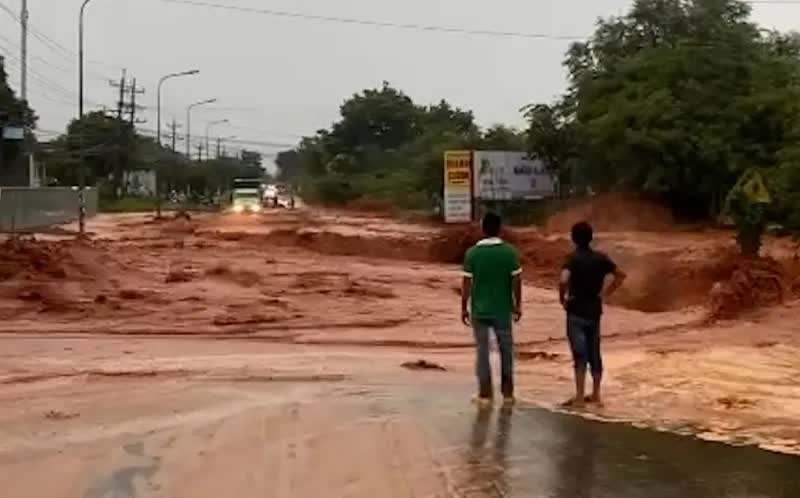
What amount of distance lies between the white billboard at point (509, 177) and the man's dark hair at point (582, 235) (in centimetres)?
4212

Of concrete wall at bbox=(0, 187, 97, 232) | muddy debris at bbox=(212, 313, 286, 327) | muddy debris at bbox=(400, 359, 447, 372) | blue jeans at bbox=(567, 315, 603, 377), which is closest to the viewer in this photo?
blue jeans at bbox=(567, 315, 603, 377)

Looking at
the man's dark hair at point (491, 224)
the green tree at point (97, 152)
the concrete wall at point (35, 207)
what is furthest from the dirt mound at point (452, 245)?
the green tree at point (97, 152)

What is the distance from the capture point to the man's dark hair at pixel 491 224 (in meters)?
12.1

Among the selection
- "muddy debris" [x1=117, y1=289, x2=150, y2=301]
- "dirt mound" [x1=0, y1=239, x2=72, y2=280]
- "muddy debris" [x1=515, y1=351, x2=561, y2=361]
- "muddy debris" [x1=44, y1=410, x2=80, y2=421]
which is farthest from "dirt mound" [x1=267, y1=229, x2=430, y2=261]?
"muddy debris" [x1=44, y1=410, x2=80, y2=421]

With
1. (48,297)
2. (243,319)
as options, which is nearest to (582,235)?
(243,319)

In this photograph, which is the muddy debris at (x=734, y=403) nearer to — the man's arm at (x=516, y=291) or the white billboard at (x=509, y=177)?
the man's arm at (x=516, y=291)

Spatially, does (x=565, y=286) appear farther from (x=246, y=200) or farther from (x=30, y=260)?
(x=246, y=200)

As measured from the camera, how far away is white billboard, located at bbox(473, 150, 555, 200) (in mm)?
55469

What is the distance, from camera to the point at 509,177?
5788cm

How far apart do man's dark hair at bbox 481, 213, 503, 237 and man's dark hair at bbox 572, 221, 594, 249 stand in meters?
0.70

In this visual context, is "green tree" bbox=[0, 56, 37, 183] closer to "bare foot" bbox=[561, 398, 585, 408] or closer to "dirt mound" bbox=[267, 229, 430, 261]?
"dirt mound" bbox=[267, 229, 430, 261]

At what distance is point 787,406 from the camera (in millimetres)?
12469

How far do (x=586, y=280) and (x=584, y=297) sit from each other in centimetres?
16

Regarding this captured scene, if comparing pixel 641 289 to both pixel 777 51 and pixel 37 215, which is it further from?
pixel 777 51
